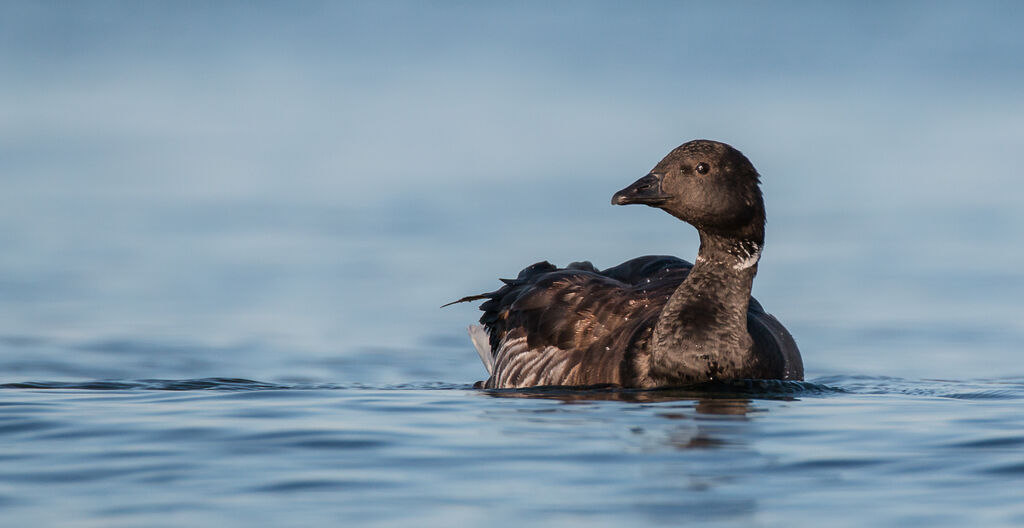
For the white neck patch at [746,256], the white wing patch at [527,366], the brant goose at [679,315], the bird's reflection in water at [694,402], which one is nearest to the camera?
the bird's reflection in water at [694,402]

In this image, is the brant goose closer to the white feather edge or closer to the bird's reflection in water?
the bird's reflection in water

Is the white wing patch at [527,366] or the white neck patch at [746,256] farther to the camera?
the white wing patch at [527,366]

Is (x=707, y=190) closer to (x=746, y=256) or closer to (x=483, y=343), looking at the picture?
(x=746, y=256)

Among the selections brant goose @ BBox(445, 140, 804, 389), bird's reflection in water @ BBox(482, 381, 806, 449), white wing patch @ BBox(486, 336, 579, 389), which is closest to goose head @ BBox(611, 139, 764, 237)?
brant goose @ BBox(445, 140, 804, 389)

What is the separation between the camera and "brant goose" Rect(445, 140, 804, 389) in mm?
10203

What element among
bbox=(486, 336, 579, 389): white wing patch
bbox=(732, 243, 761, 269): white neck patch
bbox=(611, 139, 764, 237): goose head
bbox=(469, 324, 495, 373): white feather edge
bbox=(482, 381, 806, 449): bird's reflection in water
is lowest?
bbox=(482, 381, 806, 449): bird's reflection in water

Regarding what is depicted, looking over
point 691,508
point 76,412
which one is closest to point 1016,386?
point 691,508

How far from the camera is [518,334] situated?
11492mm

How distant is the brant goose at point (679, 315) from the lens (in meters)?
10.2

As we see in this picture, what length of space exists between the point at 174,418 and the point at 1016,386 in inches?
253

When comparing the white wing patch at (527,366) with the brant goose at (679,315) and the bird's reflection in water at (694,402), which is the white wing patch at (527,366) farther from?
the bird's reflection in water at (694,402)

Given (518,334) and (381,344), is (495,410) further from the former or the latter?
(381,344)

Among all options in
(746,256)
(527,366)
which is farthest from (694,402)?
(527,366)

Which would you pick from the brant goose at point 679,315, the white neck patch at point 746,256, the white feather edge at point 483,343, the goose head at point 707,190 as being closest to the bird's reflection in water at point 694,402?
the brant goose at point 679,315
